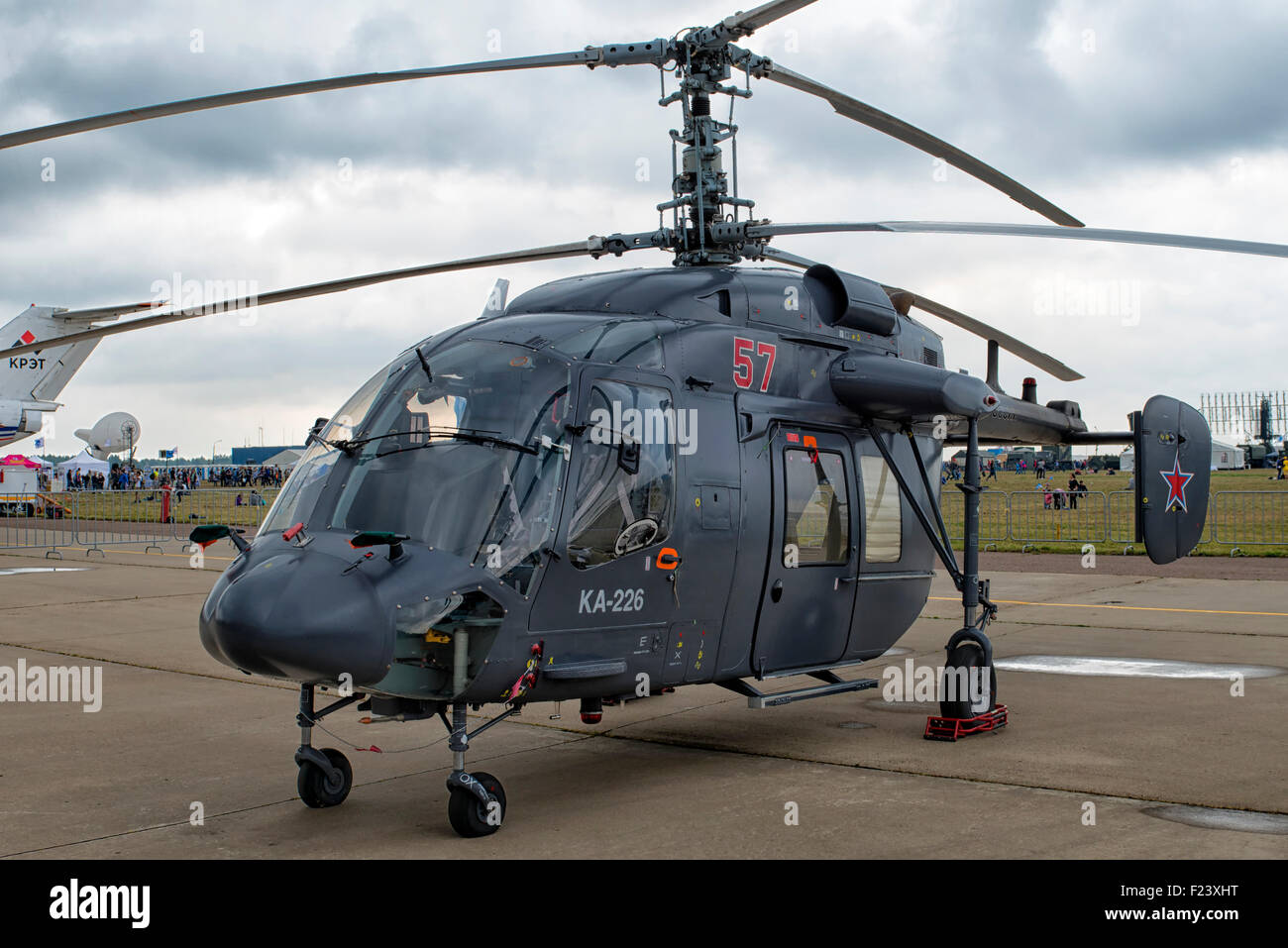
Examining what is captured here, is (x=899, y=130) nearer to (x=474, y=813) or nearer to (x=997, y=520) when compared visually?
(x=474, y=813)

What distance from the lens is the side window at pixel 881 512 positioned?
27.3 ft

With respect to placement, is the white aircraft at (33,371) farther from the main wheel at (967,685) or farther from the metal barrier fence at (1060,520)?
the main wheel at (967,685)

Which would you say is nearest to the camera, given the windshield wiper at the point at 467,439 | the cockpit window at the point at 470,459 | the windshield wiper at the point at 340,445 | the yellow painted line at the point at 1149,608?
the cockpit window at the point at 470,459

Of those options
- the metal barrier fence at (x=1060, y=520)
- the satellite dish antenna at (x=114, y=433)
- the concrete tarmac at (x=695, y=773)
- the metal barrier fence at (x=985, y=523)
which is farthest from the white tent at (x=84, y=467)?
the concrete tarmac at (x=695, y=773)

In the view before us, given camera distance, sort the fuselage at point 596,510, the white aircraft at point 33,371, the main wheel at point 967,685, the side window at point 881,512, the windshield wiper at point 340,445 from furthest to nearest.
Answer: the white aircraft at point 33,371, the side window at point 881,512, the main wheel at point 967,685, the windshield wiper at point 340,445, the fuselage at point 596,510

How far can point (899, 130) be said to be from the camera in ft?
25.8

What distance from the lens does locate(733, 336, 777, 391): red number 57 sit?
740 centimetres

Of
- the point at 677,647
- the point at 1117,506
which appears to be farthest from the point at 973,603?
the point at 1117,506

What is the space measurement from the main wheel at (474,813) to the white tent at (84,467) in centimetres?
6392

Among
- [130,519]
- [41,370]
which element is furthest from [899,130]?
[41,370]

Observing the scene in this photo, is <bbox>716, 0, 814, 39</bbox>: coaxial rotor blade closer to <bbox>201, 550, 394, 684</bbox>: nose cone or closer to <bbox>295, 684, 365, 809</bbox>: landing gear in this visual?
<bbox>201, 550, 394, 684</bbox>: nose cone

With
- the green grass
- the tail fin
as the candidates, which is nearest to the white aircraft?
the tail fin
